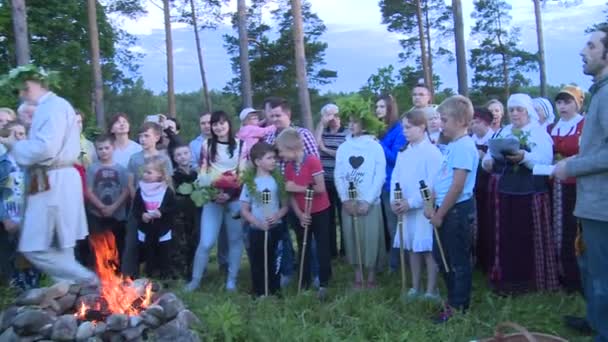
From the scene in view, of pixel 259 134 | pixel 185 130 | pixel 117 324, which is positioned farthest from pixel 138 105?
pixel 117 324

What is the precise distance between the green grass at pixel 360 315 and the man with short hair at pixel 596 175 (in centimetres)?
105

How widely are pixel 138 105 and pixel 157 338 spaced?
34.8 m

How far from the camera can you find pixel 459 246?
19.2 feet

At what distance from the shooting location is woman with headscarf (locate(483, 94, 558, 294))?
6469mm

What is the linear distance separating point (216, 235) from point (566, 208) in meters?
3.37

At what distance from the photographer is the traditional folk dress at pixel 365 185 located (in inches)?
273

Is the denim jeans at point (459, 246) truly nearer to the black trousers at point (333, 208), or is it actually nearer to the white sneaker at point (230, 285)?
the black trousers at point (333, 208)

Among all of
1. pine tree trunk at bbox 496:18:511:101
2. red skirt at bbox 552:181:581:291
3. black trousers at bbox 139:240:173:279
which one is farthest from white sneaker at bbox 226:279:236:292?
pine tree trunk at bbox 496:18:511:101

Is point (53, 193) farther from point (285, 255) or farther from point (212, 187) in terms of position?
point (285, 255)

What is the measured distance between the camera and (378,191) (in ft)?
22.8

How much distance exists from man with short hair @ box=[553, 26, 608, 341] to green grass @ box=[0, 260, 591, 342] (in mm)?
1054

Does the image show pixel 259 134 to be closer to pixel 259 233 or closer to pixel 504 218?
pixel 259 233

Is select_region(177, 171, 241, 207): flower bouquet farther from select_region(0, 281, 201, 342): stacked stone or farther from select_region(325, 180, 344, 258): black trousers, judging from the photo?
select_region(0, 281, 201, 342): stacked stone

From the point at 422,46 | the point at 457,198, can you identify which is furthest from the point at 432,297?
the point at 422,46
